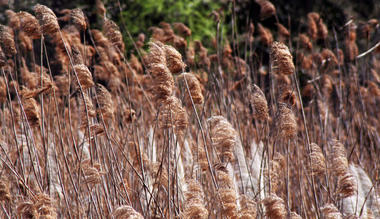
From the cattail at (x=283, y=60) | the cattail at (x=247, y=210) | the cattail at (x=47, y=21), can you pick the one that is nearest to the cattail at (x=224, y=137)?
the cattail at (x=247, y=210)

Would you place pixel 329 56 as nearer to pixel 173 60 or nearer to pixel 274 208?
pixel 173 60

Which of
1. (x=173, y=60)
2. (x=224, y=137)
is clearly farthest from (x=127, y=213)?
(x=173, y=60)

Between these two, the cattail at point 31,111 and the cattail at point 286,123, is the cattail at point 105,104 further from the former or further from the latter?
the cattail at point 286,123

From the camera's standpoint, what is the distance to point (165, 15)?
723cm

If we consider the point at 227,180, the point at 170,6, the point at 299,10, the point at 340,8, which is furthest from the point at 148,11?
the point at 227,180

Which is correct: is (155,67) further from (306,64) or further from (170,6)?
(170,6)

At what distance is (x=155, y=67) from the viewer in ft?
5.49

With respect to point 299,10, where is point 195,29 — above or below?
below

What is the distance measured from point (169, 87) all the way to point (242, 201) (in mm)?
534

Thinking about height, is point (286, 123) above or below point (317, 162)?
above

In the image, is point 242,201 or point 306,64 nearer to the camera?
point 242,201

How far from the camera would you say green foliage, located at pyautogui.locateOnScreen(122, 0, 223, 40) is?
704cm

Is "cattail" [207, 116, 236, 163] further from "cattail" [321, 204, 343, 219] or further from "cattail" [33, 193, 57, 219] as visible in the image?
"cattail" [33, 193, 57, 219]

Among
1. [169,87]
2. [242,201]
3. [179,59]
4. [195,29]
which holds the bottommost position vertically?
[242,201]
